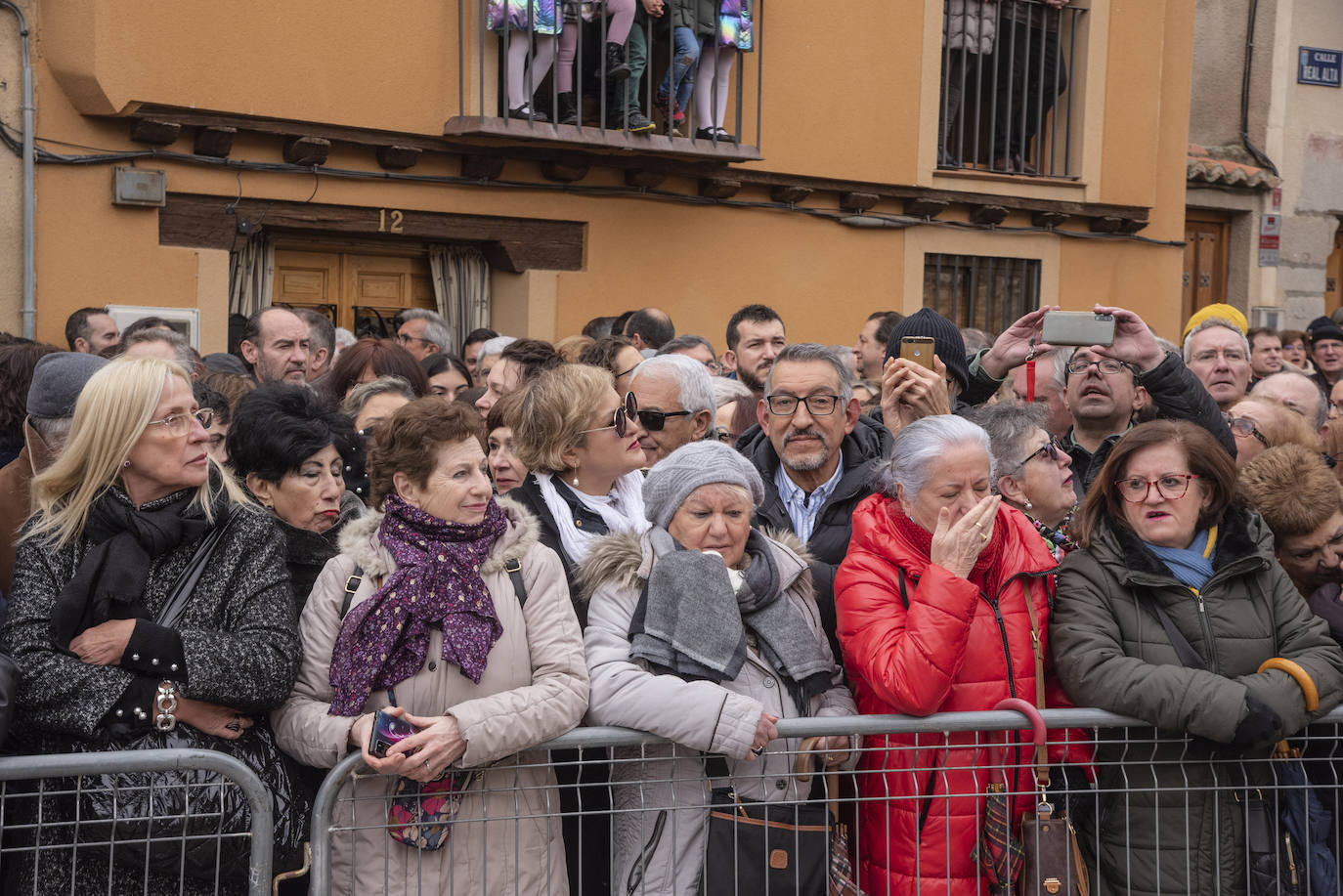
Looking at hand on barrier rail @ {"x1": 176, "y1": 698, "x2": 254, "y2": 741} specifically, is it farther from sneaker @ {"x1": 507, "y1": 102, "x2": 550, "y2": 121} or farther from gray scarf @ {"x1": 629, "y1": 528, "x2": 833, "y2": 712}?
sneaker @ {"x1": 507, "y1": 102, "x2": 550, "y2": 121}

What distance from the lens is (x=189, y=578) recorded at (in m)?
3.07

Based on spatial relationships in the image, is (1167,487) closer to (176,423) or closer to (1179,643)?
(1179,643)

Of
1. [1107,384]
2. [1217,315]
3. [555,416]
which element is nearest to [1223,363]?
[1217,315]

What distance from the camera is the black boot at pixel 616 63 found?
9172mm

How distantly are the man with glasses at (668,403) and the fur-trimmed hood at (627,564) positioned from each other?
1.16 m

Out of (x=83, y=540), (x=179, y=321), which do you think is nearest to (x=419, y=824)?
(x=83, y=540)

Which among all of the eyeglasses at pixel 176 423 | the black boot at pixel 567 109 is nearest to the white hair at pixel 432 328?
the black boot at pixel 567 109

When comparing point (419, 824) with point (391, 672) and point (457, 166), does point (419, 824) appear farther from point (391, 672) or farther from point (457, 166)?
point (457, 166)

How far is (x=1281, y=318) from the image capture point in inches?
567

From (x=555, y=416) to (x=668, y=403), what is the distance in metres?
0.72

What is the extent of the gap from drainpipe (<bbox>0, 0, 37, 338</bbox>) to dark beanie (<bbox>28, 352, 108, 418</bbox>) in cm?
462

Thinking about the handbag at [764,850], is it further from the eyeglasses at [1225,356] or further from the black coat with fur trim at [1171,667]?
the eyeglasses at [1225,356]

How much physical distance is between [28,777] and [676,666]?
1397 mm

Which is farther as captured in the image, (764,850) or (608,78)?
(608,78)
